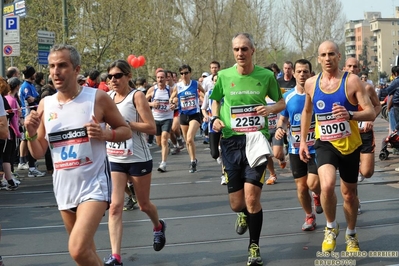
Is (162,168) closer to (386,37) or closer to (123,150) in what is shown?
(123,150)

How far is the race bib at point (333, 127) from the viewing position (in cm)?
692

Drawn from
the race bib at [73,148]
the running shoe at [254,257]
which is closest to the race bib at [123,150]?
the running shoe at [254,257]

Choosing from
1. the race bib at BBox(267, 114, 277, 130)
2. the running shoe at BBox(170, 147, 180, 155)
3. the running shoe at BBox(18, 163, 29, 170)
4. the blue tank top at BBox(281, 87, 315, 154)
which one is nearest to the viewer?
the blue tank top at BBox(281, 87, 315, 154)

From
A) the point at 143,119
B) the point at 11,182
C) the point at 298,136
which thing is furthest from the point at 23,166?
the point at 143,119

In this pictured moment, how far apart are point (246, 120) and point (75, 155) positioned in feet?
7.48

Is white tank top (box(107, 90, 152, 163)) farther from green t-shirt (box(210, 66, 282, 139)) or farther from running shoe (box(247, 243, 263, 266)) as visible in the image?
running shoe (box(247, 243, 263, 266))

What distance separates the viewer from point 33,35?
27719 mm

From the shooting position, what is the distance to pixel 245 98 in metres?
7.13

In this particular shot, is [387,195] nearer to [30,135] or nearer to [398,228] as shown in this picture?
[398,228]

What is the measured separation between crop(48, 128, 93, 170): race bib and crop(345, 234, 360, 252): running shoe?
9.85 feet

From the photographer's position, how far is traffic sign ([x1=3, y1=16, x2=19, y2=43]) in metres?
18.8

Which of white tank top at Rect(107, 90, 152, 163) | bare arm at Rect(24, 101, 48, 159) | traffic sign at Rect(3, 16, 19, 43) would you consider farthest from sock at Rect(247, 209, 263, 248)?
traffic sign at Rect(3, 16, 19, 43)

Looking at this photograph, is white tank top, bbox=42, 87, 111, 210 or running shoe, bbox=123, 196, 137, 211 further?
running shoe, bbox=123, 196, 137, 211

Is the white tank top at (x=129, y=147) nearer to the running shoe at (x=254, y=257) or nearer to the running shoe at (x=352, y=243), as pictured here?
the running shoe at (x=254, y=257)
